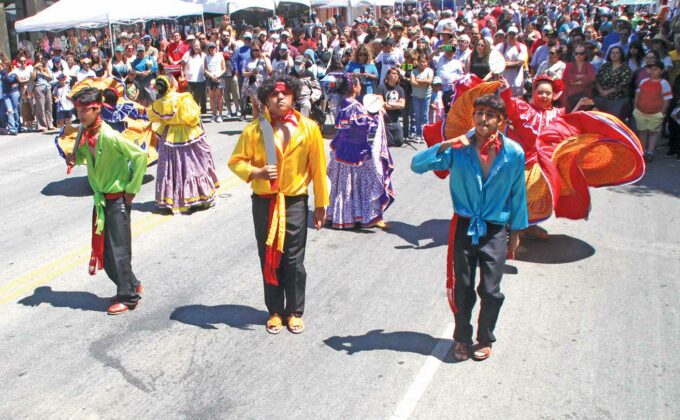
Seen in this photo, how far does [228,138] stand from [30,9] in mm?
17359

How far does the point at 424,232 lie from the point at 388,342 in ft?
9.64

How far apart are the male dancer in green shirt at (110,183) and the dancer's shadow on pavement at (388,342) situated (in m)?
1.90

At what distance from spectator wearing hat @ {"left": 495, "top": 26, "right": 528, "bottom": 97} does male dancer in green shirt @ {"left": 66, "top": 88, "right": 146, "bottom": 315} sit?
9591 millimetres

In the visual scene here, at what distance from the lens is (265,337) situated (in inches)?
225

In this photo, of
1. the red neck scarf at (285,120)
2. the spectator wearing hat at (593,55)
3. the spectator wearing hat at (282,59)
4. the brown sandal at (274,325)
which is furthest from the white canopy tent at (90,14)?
the brown sandal at (274,325)

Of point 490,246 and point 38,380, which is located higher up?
point 490,246

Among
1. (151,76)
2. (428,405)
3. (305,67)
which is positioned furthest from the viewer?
(151,76)

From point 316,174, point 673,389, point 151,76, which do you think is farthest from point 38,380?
point 151,76

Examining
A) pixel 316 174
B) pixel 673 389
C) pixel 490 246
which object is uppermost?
pixel 316 174

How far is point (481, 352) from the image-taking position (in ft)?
17.2

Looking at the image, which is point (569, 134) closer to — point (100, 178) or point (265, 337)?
point (265, 337)

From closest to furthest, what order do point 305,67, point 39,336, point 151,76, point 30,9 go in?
point 39,336
point 305,67
point 151,76
point 30,9

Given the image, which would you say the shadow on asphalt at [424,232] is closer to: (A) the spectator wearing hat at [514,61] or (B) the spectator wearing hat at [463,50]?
(A) the spectator wearing hat at [514,61]

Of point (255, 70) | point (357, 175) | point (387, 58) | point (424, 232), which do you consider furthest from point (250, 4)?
point (424, 232)
